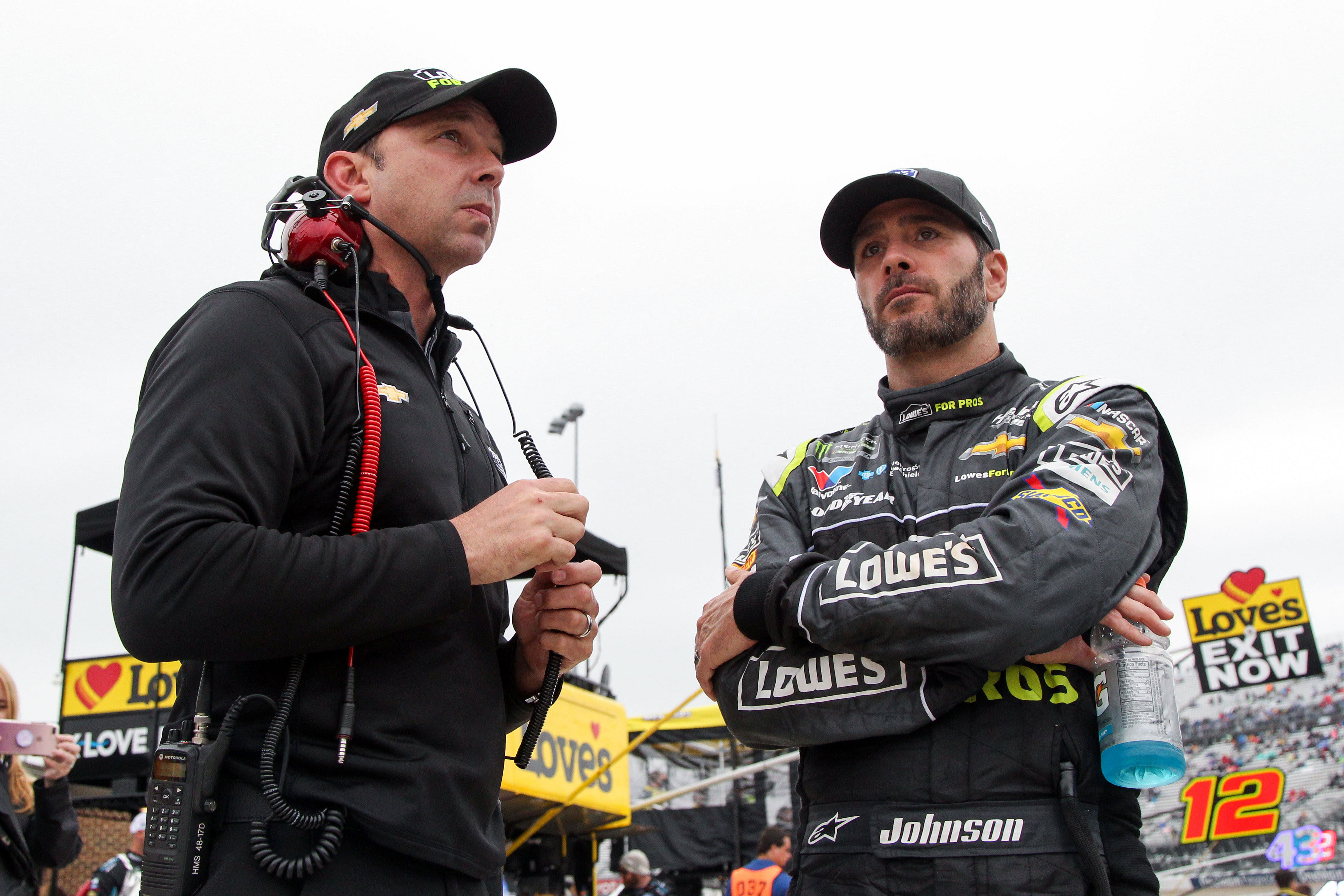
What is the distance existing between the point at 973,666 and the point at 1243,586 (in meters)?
26.2

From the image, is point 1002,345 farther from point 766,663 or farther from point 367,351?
point 367,351

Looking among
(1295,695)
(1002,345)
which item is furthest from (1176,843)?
(1002,345)

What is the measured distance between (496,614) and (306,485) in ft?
1.71

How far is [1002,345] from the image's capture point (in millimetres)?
2902

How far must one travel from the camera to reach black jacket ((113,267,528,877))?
1.66 metres

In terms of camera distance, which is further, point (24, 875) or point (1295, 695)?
point (1295, 695)

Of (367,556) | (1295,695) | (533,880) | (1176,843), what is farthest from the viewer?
(1295,695)

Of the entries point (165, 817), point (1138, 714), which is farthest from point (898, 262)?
point (165, 817)

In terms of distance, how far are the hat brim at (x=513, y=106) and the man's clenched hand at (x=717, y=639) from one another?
1293mm

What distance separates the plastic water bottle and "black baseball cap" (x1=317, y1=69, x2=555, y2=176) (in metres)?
1.90

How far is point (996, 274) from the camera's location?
3033 millimetres

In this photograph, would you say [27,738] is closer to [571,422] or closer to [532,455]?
[532,455]

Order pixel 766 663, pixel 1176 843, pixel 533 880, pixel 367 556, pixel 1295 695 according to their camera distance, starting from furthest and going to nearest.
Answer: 1. pixel 1295 695
2. pixel 1176 843
3. pixel 533 880
4. pixel 766 663
5. pixel 367 556

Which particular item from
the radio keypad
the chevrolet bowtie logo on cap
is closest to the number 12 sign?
the chevrolet bowtie logo on cap
